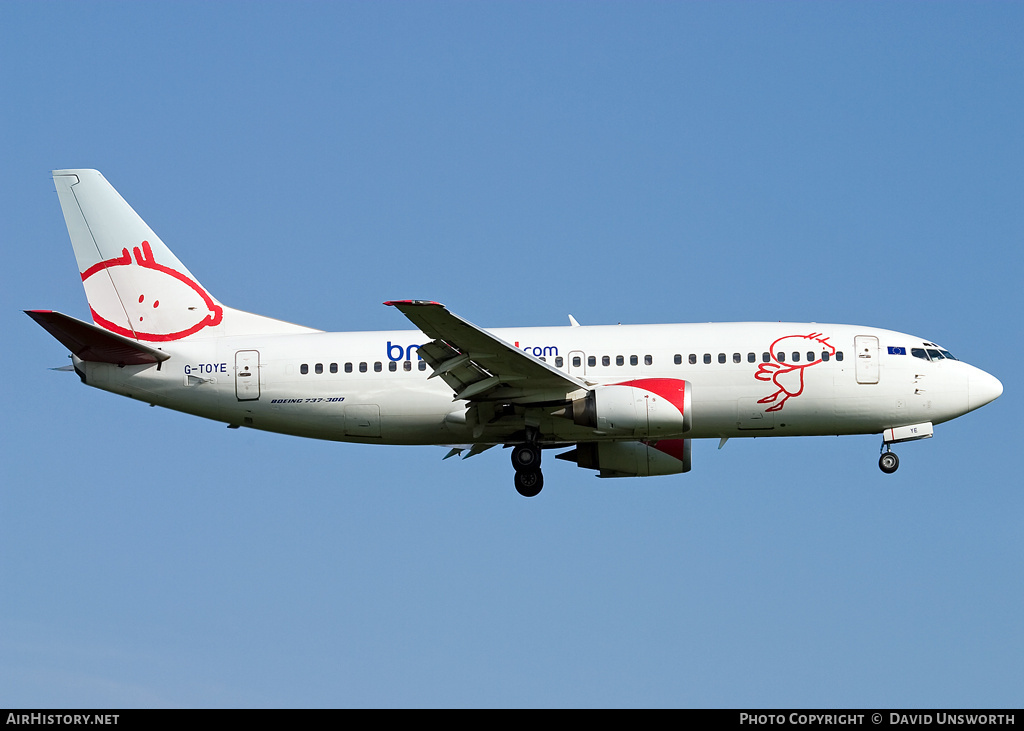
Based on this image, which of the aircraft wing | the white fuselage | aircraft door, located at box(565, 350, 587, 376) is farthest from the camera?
aircraft door, located at box(565, 350, 587, 376)

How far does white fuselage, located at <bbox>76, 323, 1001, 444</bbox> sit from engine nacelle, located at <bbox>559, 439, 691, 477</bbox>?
→ 2472mm

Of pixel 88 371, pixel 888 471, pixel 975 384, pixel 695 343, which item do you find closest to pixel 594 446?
pixel 695 343

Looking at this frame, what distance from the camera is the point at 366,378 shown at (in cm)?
3841

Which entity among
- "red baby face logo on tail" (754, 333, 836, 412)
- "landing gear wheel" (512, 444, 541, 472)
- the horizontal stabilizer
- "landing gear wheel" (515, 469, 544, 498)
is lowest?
"landing gear wheel" (515, 469, 544, 498)

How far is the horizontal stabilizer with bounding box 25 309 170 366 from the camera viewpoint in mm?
36750

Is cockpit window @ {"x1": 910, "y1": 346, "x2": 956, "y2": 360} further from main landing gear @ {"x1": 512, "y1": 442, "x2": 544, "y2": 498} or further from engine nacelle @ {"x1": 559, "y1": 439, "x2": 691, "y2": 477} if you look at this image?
main landing gear @ {"x1": 512, "y1": 442, "x2": 544, "y2": 498}

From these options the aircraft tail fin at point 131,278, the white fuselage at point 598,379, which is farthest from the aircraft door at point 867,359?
the aircraft tail fin at point 131,278

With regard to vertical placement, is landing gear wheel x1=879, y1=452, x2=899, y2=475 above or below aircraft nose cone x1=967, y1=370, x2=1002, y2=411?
below

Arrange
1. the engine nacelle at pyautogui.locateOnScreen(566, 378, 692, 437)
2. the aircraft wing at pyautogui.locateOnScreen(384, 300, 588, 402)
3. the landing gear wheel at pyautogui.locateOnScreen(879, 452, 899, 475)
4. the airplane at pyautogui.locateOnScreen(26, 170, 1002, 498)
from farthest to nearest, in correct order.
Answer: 1. the landing gear wheel at pyautogui.locateOnScreen(879, 452, 899, 475)
2. the airplane at pyautogui.locateOnScreen(26, 170, 1002, 498)
3. the engine nacelle at pyautogui.locateOnScreen(566, 378, 692, 437)
4. the aircraft wing at pyautogui.locateOnScreen(384, 300, 588, 402)

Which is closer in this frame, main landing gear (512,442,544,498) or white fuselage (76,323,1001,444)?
white fuselage (76,323,1001,444)

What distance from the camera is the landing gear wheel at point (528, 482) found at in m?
38.6

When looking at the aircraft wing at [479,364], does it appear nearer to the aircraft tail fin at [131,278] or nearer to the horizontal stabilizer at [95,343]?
the aircraft tail fin at [131,278]

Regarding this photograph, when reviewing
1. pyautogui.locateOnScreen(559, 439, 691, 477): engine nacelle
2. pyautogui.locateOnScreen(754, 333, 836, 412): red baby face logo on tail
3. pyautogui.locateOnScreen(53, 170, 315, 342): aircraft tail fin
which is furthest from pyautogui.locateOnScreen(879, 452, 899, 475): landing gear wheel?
pyautogui.locateOnScreen(53, 170, 315, 342): aircraft tail fin

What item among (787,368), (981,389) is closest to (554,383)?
(787,368)
